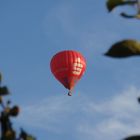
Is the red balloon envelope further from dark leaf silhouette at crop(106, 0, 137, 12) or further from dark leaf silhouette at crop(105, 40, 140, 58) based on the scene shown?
dark leaf silhouette at crop(105, 40, 140, 58)

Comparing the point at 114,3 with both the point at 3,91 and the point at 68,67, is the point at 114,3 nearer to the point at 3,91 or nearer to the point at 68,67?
the point at 3,91

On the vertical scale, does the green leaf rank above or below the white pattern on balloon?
below

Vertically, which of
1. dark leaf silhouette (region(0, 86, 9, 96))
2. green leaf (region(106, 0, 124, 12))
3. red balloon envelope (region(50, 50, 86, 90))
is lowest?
dark leaf silhouette (region(0, 86, 9, 96))

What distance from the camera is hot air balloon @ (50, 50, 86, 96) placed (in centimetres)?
5041

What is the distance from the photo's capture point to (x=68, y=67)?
50.5 metres

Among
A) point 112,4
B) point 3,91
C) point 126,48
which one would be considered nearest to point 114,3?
point 112,4

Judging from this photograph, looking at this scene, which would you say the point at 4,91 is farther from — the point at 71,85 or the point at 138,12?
the point at 71,85

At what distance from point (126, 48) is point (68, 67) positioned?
45685 mm

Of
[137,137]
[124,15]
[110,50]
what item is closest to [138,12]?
[124,15]

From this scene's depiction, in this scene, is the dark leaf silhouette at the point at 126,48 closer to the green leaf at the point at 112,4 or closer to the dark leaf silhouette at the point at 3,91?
the green leaf at the point at 112,4

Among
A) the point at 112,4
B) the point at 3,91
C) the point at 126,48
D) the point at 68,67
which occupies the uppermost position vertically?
the point at 68,67

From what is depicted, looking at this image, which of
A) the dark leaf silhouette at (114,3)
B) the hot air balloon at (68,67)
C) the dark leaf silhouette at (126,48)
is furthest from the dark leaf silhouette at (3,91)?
the hot air balloon at (68,67)

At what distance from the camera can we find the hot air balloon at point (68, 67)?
50406 mm

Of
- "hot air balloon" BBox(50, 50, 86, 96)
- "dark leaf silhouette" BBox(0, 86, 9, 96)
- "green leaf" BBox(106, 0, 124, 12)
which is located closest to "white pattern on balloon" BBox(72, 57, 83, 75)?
"hot air balloon" BBox(50, 50, 86, 96)
